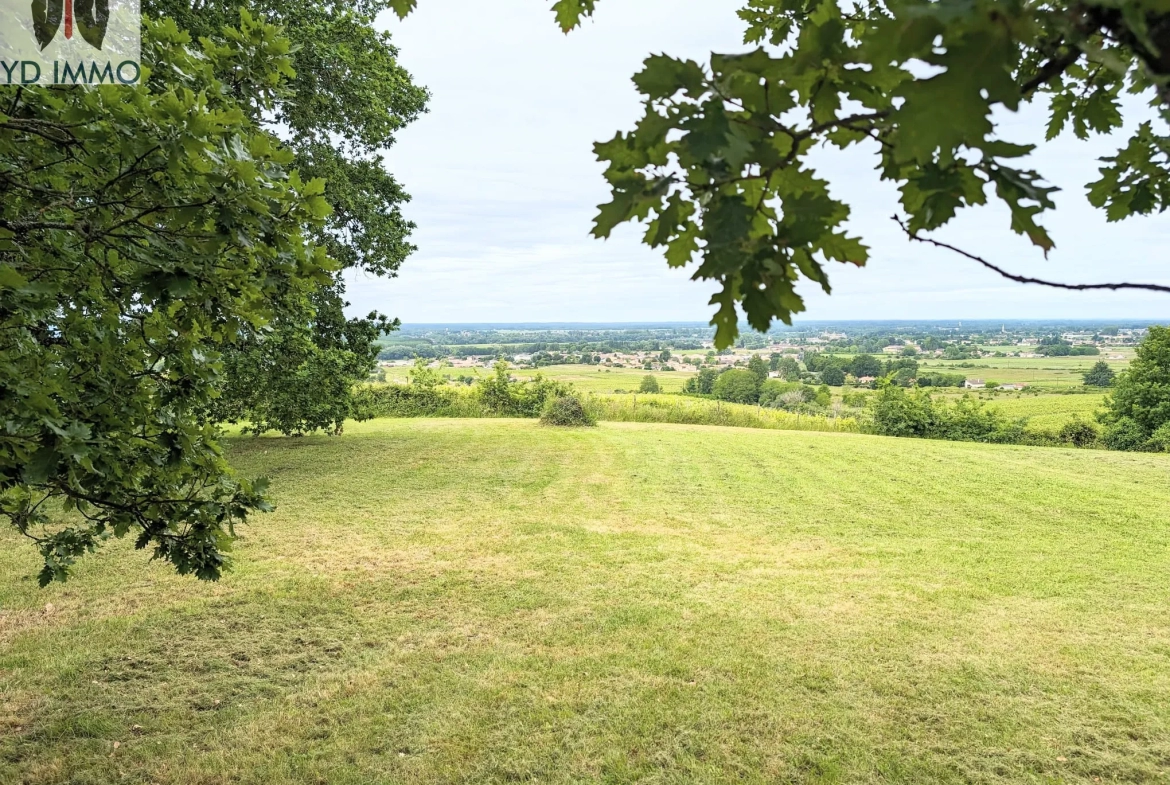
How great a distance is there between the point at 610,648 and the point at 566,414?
1203 cm

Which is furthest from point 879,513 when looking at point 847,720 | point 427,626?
point 427,626

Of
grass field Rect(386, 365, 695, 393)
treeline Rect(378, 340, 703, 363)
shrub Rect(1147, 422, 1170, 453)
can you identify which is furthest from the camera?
treeline Rect(378, 340, 703, 363)

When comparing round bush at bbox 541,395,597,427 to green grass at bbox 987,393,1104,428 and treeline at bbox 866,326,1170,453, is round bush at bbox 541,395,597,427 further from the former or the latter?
green grass at bbox 987,393,1104,428

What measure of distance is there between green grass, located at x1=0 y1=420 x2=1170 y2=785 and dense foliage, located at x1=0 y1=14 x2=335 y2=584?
1.15 metres

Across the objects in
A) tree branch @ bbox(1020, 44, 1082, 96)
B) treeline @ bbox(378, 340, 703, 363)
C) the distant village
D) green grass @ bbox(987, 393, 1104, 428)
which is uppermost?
tree branch @ bbox(1020, 44, 1082, 96)

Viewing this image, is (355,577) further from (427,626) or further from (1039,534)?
(1039,534)

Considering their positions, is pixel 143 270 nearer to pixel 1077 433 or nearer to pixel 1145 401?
pixel 1077 433

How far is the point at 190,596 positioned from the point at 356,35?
7.99m

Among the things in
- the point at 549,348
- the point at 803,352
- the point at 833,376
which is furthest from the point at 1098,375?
the point at 549,348

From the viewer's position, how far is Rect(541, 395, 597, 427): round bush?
1605cm

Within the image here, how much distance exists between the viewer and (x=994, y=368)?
28.1m

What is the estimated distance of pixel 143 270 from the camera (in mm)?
1960

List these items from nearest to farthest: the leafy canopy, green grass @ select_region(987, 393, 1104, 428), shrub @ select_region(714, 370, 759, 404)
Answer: the leafy canopy
green grass @ select_region(987, 393, 1104, 428)
shrub @ select_region(714, 370, 759, 404)

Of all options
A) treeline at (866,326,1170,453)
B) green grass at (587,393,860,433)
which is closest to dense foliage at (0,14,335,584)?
green grass at (587,393,860,433)
